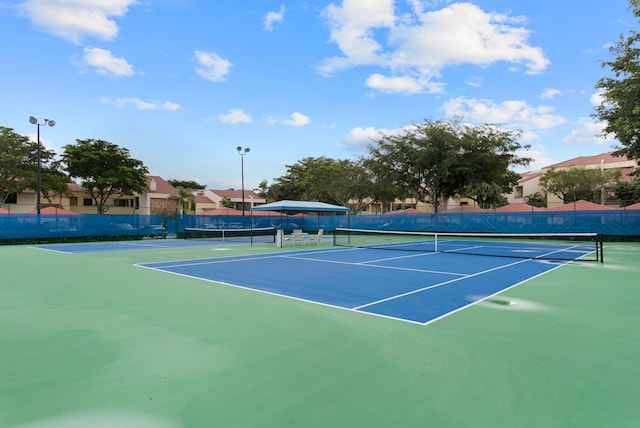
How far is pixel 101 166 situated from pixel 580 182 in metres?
55.1

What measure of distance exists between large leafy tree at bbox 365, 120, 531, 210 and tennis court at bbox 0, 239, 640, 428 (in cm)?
2338

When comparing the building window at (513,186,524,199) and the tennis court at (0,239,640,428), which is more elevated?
the building window at (513,186,524,199)

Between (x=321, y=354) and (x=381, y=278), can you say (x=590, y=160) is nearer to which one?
(x=381, y=278)

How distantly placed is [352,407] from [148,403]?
1.58 metres

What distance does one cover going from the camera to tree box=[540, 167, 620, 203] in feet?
149

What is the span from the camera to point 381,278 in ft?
30.0

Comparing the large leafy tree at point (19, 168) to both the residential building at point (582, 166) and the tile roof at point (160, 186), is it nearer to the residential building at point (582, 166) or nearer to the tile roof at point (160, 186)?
the tile roof at point (160, 186)

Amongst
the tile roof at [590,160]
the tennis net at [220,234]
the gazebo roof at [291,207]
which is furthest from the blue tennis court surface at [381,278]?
the tile roof at [590,160]

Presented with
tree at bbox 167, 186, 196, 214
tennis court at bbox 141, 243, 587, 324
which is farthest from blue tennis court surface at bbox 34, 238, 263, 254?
tree at bbox 167, 186, 196, 214

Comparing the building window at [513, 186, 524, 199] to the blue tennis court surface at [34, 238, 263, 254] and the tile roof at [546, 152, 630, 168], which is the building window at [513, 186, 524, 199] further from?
the blue tennis court surface at [34, 238, 263, 254]

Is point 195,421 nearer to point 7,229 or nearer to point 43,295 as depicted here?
point 43,295

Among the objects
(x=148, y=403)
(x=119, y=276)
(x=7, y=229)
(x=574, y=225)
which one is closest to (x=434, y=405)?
(x=148, y=403)

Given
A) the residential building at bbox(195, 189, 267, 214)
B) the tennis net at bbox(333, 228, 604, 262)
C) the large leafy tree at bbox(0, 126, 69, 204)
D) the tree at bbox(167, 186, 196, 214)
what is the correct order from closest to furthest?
the tennis net at bbox(333, 228, 604, 262)
the large leafy tree at bbox(0, 126, 69, 204)
the tree at bbox(167, 186, 196, 214)
the residential building at bbox(195, 189, 267, 214)

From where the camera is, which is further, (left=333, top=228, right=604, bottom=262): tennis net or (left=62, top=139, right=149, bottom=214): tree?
(left=62, top=139, right=149, bottom=214): tree
